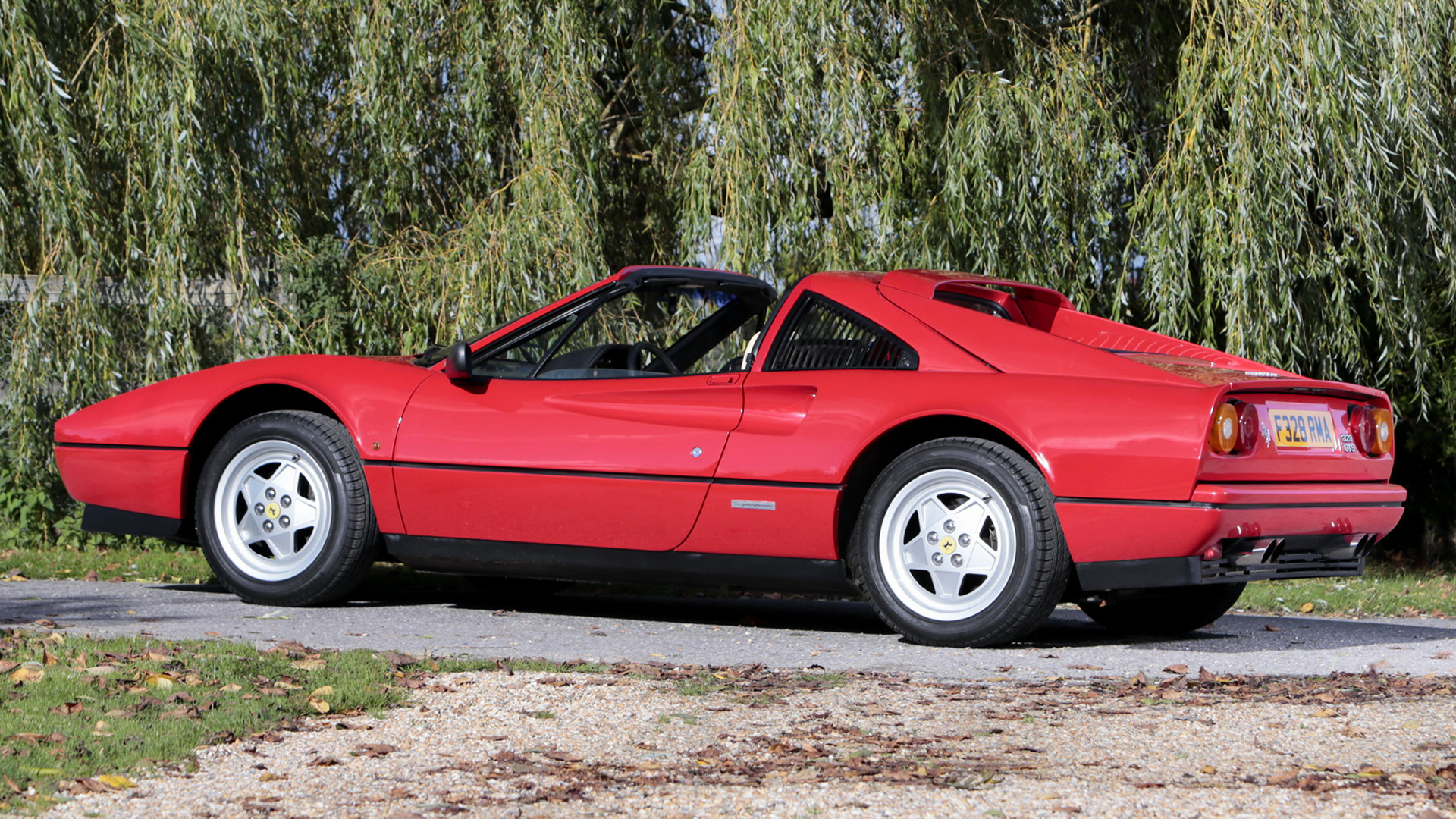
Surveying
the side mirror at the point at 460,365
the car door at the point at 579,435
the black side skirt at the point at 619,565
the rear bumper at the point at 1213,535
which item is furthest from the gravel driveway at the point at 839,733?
the side mirror at the point at 460,365

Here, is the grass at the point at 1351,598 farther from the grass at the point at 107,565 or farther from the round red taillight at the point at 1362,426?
the grass at the point at 107,565

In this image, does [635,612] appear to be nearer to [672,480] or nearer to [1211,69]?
[672,480]

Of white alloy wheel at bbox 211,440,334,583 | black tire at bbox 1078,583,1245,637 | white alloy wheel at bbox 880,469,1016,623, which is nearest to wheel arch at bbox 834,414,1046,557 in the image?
white alloy wheel at bbox 880,469,1016,623

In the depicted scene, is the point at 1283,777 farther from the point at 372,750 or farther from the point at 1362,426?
the point at 1362,426

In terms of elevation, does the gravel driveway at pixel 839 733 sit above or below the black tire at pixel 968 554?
below

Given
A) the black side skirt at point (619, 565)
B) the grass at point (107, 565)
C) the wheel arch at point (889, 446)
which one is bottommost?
the grass at point (107, 565)

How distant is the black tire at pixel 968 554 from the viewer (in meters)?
5.09

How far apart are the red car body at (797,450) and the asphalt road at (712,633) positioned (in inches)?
11.0

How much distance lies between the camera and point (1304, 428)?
519cm

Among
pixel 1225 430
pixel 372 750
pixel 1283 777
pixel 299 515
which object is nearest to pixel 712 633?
pixel 299 515

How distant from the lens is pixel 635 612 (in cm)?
656

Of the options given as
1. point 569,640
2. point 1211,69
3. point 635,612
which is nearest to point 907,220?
point 1211,69

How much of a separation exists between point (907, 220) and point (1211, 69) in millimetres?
1836

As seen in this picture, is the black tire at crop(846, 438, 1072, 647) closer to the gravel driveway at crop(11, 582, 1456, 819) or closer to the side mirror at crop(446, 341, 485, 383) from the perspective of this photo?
the gravel driveway at crop(11, 582, 1456, 819)
